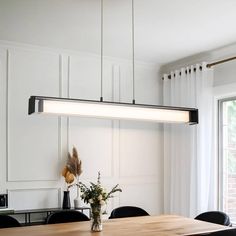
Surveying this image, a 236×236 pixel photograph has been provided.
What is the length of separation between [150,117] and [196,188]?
6.49 ft

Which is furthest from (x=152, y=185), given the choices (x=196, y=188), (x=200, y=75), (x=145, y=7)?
(x=145, y=7)

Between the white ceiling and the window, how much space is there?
794mm

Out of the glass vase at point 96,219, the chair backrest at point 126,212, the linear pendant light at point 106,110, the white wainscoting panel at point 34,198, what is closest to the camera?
the linear pendant light at point 106,110

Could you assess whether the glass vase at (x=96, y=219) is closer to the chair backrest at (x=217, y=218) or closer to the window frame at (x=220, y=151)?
the chair backrest at (x=217, y=218)

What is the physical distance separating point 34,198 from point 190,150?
198 centimetres

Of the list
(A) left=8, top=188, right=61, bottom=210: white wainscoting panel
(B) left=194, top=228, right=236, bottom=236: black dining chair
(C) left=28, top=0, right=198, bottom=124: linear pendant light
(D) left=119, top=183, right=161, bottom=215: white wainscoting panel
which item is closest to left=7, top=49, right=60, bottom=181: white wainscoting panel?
(A) left=8, top=188, right=61, bottom=210: white wainscoting panel

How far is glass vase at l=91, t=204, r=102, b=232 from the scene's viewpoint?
326 cm

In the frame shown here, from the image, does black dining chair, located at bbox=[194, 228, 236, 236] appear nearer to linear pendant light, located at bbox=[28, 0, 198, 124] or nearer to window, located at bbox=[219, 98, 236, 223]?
linear pendant light, located at bbox=[28, 0, 198, 124]

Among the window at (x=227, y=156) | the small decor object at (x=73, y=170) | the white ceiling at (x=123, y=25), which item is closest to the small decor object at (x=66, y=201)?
the small decor object at (x=73, y=170)

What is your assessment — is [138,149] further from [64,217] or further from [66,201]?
[64,217]

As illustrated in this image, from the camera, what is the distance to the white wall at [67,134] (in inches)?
176

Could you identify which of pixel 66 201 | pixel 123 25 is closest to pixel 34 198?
pixel 66 201

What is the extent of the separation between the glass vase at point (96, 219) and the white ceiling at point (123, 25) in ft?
5.52

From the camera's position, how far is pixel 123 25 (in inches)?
150
